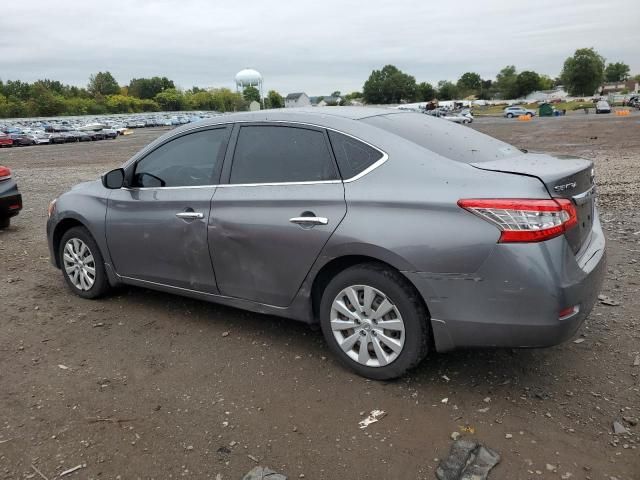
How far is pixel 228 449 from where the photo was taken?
2.99 meters

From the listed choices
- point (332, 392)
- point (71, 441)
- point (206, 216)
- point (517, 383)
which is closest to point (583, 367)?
point (517, 383)

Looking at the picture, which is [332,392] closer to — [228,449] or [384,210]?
[228,449]

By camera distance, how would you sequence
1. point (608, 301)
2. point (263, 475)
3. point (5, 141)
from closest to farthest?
1. point (263, 475)
2. point (608, 301)
3. point (5, 141)

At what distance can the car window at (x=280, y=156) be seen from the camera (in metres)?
3.76

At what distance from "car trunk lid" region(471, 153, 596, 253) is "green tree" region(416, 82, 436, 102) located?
150 meters

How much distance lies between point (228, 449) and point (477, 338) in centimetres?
152

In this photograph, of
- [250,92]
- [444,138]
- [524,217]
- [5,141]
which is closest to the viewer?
[524,217]

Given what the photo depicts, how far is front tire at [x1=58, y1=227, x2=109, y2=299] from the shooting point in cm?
515

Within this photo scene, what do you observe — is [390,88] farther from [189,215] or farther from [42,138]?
[189,215]

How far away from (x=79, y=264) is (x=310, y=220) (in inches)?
111

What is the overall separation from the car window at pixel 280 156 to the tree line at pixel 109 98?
10571 cm

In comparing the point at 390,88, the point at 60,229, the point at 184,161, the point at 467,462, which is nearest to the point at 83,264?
the point at 60,229

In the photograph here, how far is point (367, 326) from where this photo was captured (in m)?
3.52

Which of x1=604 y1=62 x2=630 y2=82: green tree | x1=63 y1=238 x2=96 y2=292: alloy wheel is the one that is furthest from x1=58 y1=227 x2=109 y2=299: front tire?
x1=604 y1=62 x2=630 y2=82: green tree
